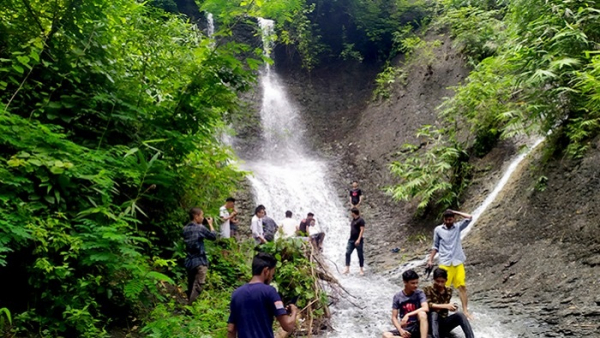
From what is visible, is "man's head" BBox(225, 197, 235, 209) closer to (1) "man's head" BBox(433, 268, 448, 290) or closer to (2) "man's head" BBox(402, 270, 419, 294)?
(2) "man's head" BBox(402, 270, 419, 294)

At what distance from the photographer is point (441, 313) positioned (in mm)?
5227

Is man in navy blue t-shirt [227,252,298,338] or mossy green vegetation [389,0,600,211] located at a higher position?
mossy green vegetation [389,0,600,211]

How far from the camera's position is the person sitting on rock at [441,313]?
5.00 metres

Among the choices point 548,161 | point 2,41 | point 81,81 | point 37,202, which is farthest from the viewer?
point 548,161

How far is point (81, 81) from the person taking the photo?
16.6 feet

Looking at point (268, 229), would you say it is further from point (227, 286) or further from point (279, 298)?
point (279, 298)

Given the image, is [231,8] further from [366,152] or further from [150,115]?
[366,152]

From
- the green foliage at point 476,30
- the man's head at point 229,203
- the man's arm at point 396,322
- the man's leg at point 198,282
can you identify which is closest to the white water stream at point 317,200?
the man's arm at point 396,322

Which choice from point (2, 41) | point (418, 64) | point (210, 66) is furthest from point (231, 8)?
point (418, 64)

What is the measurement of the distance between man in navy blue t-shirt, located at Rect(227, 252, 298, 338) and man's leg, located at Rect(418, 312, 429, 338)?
2420mm

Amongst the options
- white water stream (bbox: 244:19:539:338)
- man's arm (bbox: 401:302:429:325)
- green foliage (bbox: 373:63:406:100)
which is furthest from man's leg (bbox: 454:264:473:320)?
green foliage (bbox: 373:63:406:100)

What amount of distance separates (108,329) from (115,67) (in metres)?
3.30

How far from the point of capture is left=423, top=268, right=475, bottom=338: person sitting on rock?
5.00 m

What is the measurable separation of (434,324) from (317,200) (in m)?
11.0
